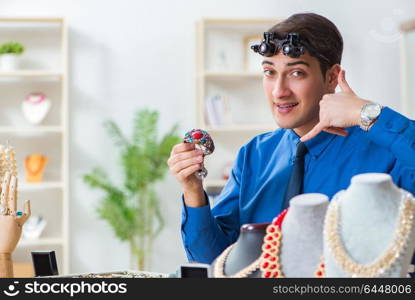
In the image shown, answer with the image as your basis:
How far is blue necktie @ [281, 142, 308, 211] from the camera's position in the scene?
65.5 inches

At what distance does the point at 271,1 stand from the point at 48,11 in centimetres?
183

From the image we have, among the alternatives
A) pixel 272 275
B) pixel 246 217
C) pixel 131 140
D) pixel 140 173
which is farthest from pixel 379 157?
pixel 131 140

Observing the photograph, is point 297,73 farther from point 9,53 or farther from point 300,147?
point 9,53

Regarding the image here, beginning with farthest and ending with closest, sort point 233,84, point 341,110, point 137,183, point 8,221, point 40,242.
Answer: point 233,84 → point 137,183 → point 40,242 → point 8,221 → point 341,110

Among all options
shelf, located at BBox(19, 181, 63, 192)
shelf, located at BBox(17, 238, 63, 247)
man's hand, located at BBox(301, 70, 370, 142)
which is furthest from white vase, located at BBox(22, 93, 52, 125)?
man's hand, located at BBox(301, 70, 370, 142)

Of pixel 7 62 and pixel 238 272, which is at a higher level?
pixel 7 62

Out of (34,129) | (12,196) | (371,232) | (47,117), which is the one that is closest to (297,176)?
(12,196)

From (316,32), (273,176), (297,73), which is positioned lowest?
(273,176)

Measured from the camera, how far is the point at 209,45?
5734 millimetres

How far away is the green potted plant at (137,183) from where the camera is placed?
530 centimetres

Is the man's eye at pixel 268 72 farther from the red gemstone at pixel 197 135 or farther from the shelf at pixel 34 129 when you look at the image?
the shelf at pixel 34 129

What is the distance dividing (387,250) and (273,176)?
0.93 metres

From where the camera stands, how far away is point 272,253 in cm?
97

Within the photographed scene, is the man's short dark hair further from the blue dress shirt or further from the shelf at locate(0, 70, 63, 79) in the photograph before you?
the shelf at locate(0, 70, 63, 79)
